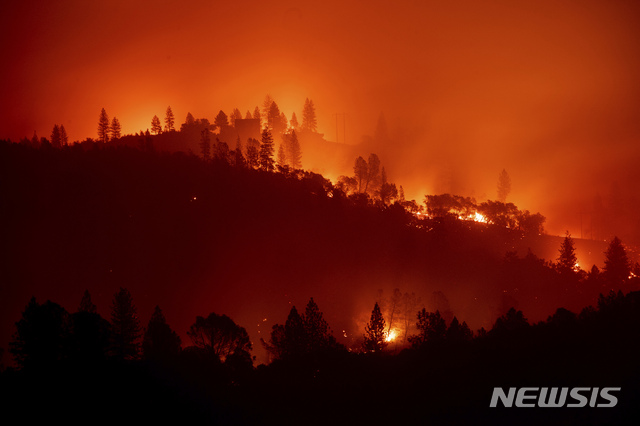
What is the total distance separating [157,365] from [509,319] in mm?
42394

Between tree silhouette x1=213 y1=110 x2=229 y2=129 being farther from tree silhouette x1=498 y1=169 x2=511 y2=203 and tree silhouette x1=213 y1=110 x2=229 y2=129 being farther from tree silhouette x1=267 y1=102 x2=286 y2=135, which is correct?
tree silhouette x1=498 y1=169 x2=511 y2=203

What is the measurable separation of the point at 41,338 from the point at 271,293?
48.8m

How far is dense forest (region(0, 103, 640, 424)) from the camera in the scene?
52750 millimetres

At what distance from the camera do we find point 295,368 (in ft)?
190

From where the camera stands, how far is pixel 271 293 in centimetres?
10144

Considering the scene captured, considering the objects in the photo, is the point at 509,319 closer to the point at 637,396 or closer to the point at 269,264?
the point at 637,396

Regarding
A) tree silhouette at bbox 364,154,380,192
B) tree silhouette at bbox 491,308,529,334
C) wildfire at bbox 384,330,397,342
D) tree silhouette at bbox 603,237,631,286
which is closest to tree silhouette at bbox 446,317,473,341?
tree silhouette at bbox 491,308,529,334

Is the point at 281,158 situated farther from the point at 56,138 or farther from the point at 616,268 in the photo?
the point at 616,268

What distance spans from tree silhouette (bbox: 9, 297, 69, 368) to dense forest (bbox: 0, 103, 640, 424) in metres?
0.21

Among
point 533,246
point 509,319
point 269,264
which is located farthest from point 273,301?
point 533,246

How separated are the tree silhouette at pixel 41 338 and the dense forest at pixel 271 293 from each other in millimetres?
213

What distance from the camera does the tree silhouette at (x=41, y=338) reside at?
56344 millimetres

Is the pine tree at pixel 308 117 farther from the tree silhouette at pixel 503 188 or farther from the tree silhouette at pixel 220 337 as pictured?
the tree silhouette at pixel 220 337

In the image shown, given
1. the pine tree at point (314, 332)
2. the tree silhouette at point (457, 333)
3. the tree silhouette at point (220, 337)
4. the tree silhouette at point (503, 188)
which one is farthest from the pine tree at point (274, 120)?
the tree silhouette at point (457, 333)
